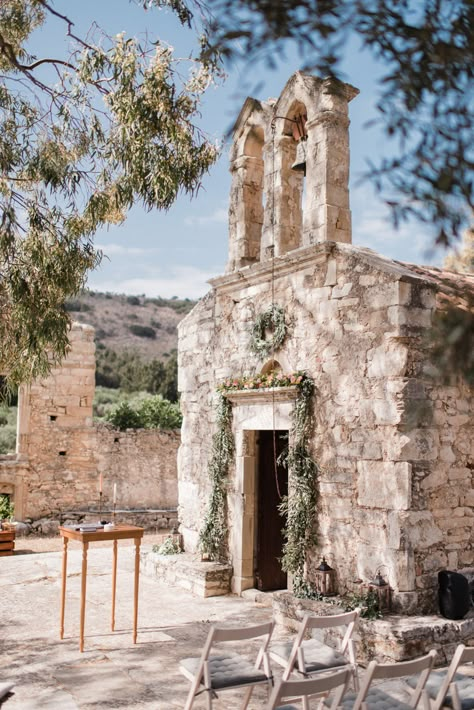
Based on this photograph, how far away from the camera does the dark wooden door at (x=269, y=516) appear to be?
827 cm

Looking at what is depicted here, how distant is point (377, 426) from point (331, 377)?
83 cm

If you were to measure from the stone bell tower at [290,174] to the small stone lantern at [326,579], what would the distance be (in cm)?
335

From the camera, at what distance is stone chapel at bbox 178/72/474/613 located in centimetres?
627

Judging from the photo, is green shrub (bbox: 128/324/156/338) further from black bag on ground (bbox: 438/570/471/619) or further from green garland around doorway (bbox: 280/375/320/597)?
black bag on ground (bbox: 438/570/471/619)

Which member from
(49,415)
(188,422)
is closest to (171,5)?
(188,422)

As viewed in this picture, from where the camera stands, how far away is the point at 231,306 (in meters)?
8.87

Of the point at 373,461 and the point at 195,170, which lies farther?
the point at 195,170

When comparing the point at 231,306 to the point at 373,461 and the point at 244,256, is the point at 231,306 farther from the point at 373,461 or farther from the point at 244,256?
the point at 373,461

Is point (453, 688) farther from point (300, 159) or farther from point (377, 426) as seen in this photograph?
point (300, 159)

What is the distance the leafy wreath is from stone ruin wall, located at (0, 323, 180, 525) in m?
6.39

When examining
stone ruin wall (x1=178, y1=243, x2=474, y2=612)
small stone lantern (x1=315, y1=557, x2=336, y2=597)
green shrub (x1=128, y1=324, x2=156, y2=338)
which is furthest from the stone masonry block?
green shrub (x1=128, y1=324, x2=156, y2=338)

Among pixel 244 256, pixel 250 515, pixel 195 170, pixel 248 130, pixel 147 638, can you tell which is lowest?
pixel 147 638

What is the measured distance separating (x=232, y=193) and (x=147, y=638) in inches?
213

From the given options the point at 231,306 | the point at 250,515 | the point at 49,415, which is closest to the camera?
the point at 250,515
